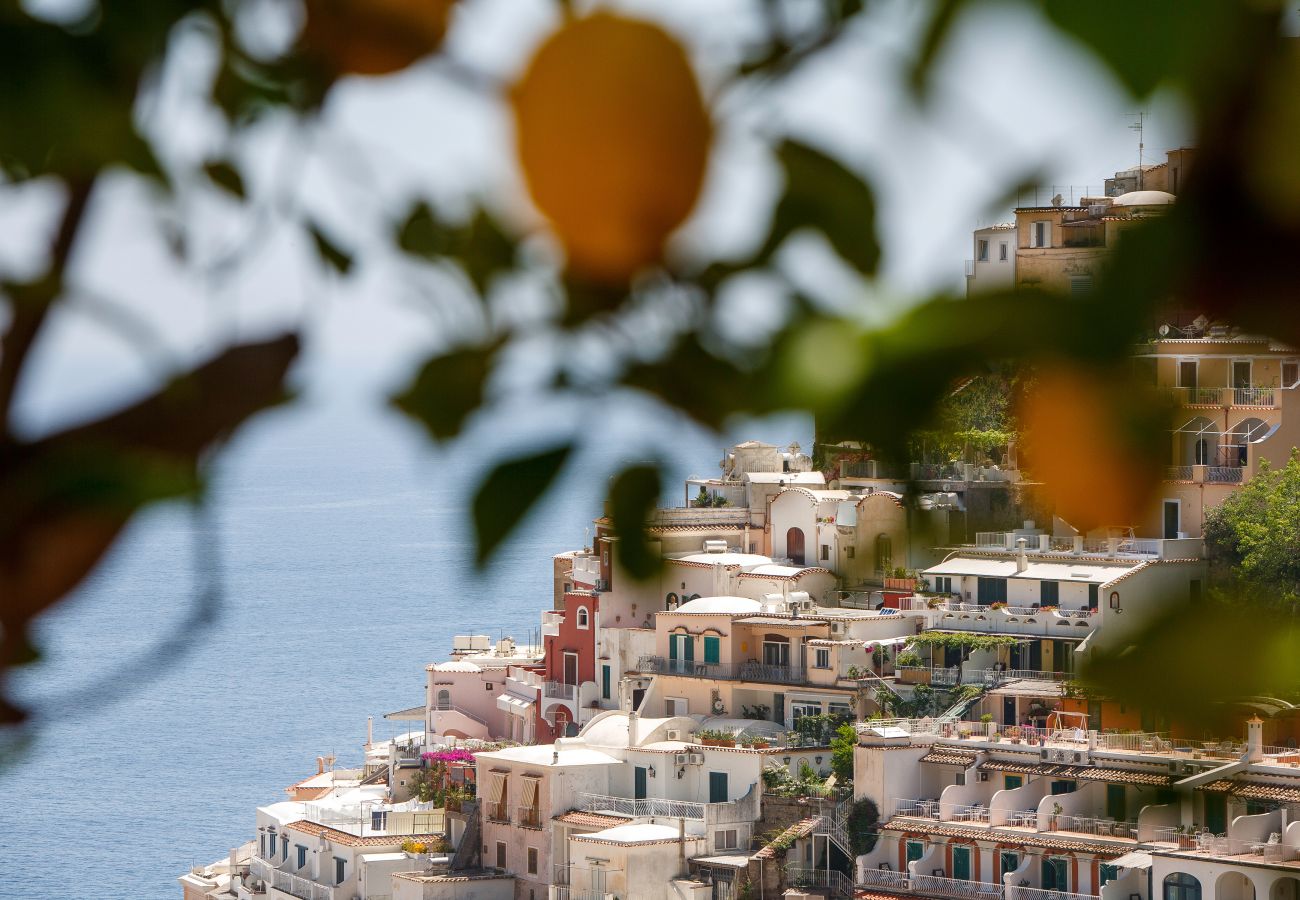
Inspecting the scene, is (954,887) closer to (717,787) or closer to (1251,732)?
(717,787)

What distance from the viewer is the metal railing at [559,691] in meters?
21.9

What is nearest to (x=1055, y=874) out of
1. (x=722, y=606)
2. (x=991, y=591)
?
(x=991, y=591)

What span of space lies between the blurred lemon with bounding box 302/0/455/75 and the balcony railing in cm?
1857

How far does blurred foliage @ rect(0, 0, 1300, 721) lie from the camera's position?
14.7 inches

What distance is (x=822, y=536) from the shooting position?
2133 centimetres

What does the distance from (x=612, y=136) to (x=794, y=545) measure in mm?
21784

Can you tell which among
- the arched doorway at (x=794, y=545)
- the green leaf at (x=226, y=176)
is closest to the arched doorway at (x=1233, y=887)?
the arched doorway at (x=794, y=545)

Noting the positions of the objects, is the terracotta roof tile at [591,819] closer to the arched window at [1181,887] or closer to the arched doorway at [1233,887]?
the arched window at [1181,887]

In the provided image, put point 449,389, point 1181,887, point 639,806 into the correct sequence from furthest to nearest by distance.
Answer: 1. point 639,806
2. point 1181,887
3. point 449,389

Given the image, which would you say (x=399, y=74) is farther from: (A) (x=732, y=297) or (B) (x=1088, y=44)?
(B) (x=1088, y=44)

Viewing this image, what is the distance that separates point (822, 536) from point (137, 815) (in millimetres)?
12125

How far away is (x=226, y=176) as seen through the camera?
647 mm

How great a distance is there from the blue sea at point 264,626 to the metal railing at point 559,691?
3.09m

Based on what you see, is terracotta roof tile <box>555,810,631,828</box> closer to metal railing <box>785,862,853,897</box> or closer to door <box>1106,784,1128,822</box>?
metal railing <box>785,862,853,897</box>
